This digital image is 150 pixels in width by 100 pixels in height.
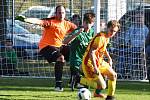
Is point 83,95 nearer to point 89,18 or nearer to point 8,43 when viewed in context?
point 89,18

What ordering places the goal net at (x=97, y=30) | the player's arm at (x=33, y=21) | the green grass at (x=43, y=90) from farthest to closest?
the goal net at (x=97, y=30), the player's arm at (x=33, y=21), the green grass at (x=43, y=90)

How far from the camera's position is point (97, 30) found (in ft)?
46.6

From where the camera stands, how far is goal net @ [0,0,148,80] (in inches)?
611

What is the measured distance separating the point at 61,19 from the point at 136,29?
3743 mm

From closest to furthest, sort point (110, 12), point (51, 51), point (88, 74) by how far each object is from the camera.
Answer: point (88, 74) → point (51, 51) → point (110, 12)

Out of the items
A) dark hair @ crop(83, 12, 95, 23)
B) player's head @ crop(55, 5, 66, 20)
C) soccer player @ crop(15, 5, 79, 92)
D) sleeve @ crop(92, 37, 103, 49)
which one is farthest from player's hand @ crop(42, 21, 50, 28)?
sleeve @ crop(92, 37, 103, 49)

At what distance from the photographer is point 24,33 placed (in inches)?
760

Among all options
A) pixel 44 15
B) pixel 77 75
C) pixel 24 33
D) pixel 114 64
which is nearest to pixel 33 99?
pixel 77 75

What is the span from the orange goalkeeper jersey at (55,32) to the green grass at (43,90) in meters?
1.04

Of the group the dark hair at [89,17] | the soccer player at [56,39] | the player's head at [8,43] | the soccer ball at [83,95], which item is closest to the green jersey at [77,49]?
the soccer player at [56,39]

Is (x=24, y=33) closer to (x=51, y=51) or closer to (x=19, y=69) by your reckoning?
(x=19, y=69)

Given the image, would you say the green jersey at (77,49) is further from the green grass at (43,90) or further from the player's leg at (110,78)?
the player's leg at (110,78)

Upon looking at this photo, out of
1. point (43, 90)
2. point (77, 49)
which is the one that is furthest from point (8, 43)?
point (77, 49)

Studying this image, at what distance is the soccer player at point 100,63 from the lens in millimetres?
10688
